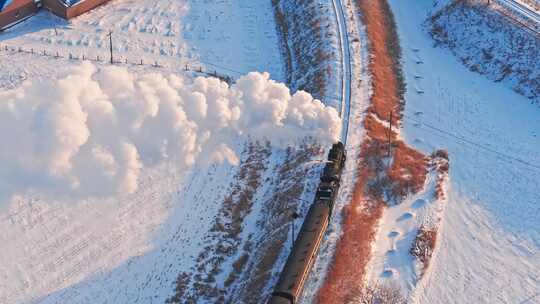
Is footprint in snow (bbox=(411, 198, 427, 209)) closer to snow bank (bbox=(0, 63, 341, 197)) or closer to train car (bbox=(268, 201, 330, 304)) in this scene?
train car (bbox=(268, 201, 330, 304))

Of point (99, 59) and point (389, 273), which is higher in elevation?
point (99, 59)

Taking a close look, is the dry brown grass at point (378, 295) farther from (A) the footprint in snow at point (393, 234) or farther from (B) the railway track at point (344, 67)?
(B) the railway track at point (344, 67)

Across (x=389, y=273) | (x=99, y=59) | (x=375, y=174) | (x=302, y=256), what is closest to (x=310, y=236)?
(x=302, y=256)

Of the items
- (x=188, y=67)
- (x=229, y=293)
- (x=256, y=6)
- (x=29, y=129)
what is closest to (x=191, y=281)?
(x=229, y=293)

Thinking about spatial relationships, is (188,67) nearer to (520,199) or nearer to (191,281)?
(191,281)

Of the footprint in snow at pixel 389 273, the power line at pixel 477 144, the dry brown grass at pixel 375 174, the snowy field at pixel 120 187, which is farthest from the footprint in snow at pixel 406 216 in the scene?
the power line at pixel 477 144

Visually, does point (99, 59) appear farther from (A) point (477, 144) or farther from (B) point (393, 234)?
(A) point (477, 144)

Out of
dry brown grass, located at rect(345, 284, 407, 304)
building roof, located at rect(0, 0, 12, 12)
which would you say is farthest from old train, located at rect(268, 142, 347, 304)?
building roof, located at rect(0, 0, 12, 12)
